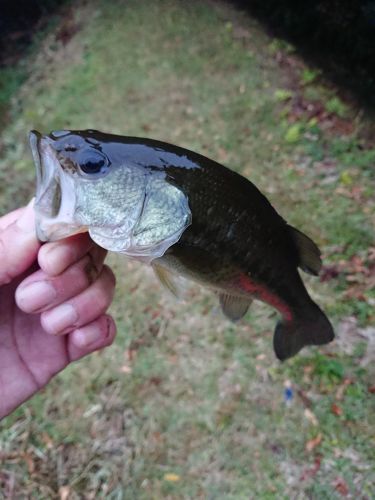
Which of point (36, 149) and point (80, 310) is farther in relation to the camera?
point (80, 310)

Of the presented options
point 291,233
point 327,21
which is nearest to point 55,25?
point 327,21

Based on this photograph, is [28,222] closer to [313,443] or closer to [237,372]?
[237,372]

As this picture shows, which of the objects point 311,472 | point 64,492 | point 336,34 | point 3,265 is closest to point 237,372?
point 311,472

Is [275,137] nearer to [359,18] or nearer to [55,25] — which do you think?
[359,18]

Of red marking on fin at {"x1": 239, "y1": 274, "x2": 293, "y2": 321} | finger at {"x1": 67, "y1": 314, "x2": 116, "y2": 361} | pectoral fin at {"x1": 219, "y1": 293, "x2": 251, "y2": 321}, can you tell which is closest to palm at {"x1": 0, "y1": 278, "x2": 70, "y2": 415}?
finger at {"x1": 67, "y1": 314, "x2": 116, "y2": 361}

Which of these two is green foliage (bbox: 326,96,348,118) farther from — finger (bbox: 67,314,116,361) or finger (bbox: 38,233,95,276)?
finger (bbox: 38,233,95,276)

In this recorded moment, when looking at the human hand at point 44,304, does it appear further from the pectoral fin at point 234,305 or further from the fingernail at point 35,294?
the pectoral fin at point 234,305

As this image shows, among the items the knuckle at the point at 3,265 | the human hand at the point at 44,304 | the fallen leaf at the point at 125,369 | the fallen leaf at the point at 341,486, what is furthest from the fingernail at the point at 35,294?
the fallen leaf at the point at 341,486
